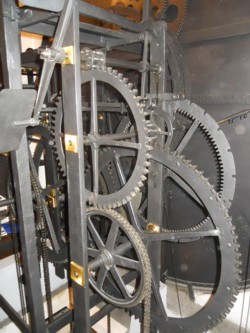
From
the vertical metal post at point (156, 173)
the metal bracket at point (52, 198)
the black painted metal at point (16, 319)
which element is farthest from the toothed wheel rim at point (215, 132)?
the black painted metal at point (16, 319)

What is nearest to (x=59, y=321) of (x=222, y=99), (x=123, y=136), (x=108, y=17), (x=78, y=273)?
(x=78, y=273)

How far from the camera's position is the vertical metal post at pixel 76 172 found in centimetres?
79

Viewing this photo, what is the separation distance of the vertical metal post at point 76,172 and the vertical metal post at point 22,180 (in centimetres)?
15

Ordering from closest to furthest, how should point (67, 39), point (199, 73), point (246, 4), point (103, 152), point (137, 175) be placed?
point (67, 39) → point (137, 175) → point (103, 152) → point (246, 4) → point (199, 73)

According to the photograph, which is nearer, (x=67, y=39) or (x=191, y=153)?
(x=67, y=39)

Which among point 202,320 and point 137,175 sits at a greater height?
point 137,175

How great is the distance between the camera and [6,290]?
2.29 meters

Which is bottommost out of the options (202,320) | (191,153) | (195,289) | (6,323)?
(6,323)

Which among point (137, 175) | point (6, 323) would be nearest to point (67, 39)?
point (137, 175)

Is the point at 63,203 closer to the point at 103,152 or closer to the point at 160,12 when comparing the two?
the point at 103,152

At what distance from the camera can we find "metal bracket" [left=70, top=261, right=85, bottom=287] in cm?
96

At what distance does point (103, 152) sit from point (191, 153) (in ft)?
2.86

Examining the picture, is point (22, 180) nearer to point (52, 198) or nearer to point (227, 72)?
point (52, 198)

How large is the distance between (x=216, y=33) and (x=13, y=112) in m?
1.53
